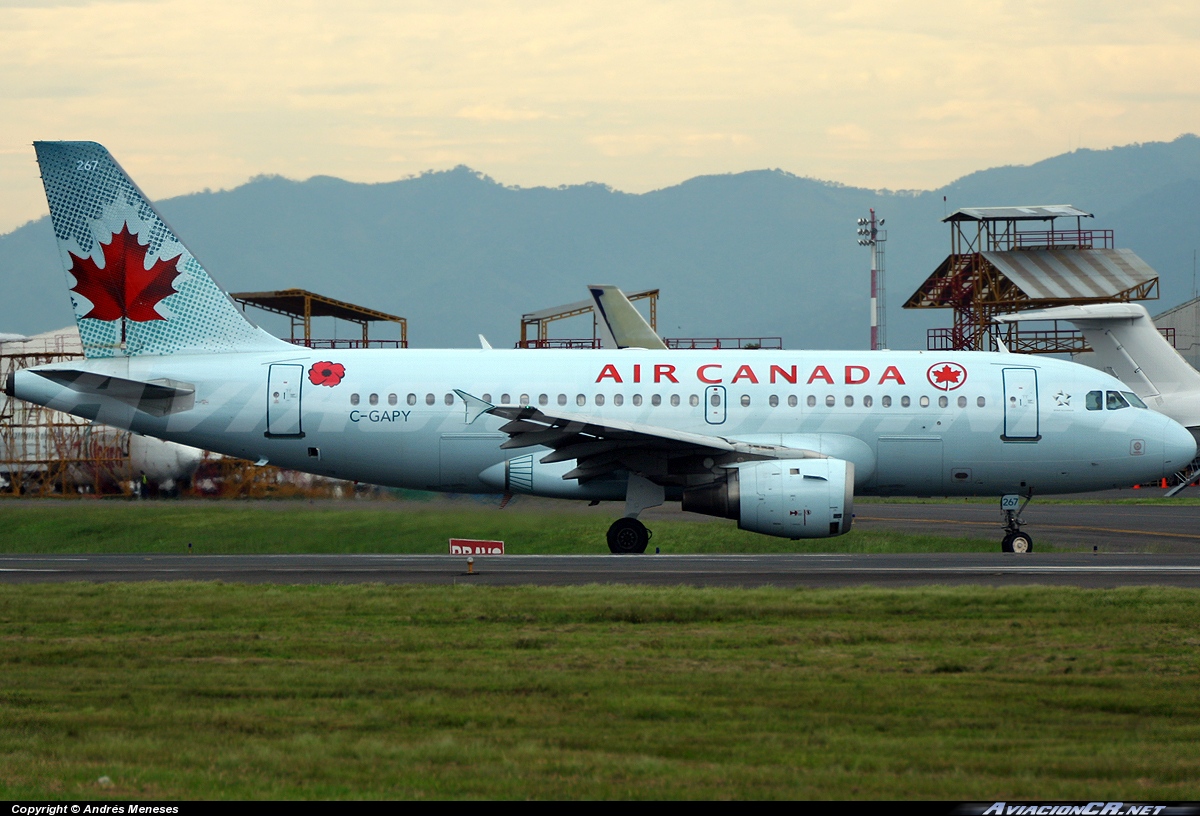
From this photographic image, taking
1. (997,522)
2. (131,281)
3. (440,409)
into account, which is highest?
(131,281)

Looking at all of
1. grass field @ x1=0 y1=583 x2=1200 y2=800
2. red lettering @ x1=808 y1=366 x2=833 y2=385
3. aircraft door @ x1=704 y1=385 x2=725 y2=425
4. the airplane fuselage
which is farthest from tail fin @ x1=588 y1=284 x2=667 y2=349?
→ grass field @ x1=0 y1=583 x2=1200 y2=800

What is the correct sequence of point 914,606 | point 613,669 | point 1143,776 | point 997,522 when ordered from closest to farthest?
point 1143,776 < point 613,669 < point 914,606 < point 997,522

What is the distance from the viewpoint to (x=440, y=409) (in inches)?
1007

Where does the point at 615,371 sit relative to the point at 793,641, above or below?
above

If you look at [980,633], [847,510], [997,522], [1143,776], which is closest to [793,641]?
[980,633]

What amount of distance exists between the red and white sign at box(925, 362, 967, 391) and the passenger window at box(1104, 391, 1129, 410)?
2.98 meters

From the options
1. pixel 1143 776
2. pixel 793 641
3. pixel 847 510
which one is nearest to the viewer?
pixel 1143 776

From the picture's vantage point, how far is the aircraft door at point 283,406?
25453mm

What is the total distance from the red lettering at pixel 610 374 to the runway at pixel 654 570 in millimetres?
3801

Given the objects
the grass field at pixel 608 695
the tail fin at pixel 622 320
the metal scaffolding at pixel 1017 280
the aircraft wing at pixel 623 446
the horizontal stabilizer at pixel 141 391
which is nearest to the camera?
the grass field at pixel 608 695

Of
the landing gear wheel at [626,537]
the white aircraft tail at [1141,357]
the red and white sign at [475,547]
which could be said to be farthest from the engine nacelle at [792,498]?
the white aircraft tail at [1141,357]

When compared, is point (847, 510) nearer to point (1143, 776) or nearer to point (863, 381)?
point (863, 381)

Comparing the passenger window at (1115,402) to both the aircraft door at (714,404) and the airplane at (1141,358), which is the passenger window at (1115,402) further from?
the airplane at (1141,358)

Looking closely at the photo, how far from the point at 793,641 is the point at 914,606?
3069 millimetres
